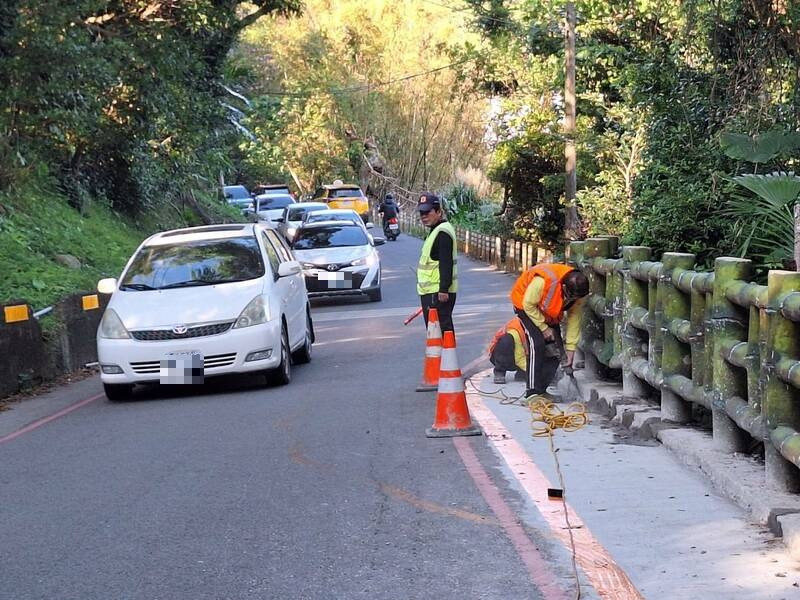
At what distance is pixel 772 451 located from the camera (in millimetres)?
6262

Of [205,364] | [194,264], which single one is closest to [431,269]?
[205,364]

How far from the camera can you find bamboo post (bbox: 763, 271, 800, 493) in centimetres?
613

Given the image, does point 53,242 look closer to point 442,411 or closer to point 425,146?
point 442,411

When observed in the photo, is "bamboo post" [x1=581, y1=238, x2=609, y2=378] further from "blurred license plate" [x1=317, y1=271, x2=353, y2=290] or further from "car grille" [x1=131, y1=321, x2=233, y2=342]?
"blurred license plate" [x1=317, y1=271, x2=353, y2=290]

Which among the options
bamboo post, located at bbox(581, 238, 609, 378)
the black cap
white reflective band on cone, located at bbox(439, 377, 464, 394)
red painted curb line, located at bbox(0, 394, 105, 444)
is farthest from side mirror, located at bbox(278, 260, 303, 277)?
white reflective band on cone, located at bbox(439, 377, 464, 394)

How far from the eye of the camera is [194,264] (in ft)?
41.3

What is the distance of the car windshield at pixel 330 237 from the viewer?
879 inches

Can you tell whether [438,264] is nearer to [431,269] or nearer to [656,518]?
[431,269]

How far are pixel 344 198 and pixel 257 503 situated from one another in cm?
3679

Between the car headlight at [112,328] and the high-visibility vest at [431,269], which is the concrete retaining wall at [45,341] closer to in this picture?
the car headlight at [112,328]

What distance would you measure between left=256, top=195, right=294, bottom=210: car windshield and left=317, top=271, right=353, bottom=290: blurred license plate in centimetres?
2131

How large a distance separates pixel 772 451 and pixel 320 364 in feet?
27.3

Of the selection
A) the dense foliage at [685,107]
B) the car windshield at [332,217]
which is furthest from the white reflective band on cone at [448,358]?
the car windshield at [332,217]

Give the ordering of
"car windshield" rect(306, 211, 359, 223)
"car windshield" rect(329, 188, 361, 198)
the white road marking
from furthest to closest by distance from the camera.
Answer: "car windshield" rect(329, 188, 361, 198), "car windshield" rect(306, 211, 359, 223), the white road marking
